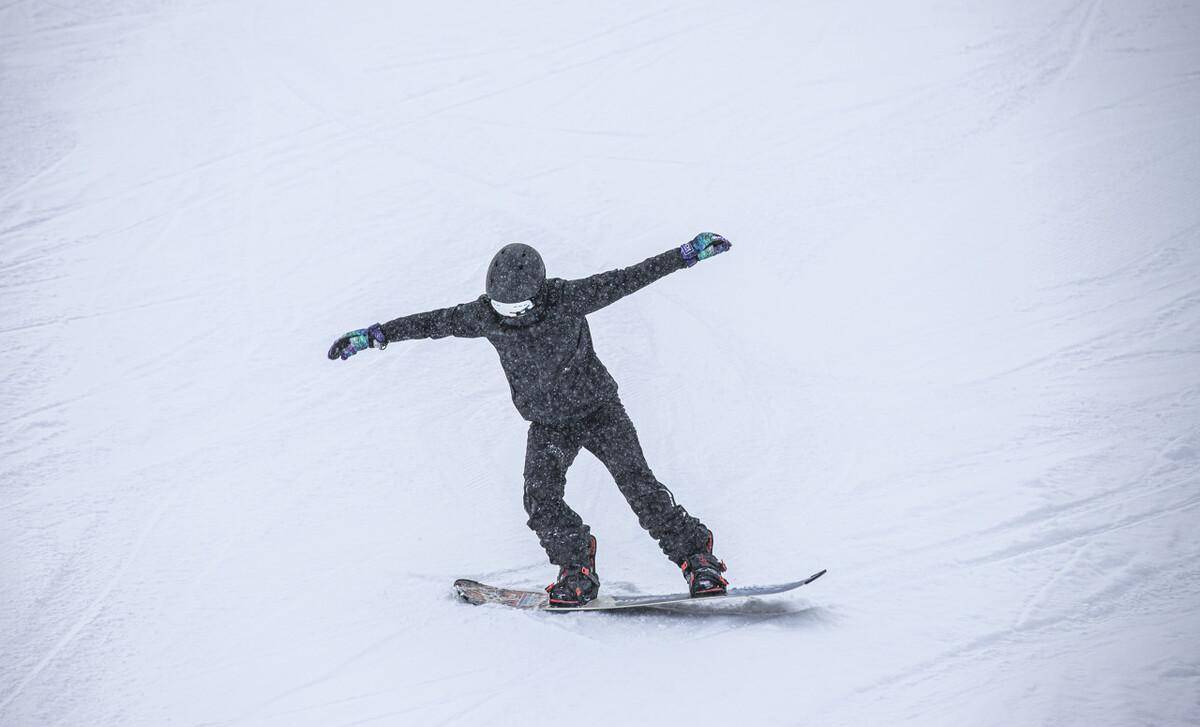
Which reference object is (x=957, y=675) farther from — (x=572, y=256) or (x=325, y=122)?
(x=325, y=122)

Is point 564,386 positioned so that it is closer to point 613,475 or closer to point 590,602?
point 613,475

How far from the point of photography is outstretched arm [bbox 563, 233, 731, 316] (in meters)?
4.10

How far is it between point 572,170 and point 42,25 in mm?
7050

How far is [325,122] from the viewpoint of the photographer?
354 inches

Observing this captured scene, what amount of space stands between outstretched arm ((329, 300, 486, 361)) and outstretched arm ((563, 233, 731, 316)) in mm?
519

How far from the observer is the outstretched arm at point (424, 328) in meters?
4.27

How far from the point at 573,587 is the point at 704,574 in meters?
0.71

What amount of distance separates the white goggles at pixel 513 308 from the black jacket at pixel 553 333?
0.04 metres

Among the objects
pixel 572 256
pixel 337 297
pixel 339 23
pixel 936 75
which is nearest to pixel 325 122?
pixel 339 23

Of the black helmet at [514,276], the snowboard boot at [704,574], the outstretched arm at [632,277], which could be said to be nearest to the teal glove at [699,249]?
the outstretched arm at [632,277]

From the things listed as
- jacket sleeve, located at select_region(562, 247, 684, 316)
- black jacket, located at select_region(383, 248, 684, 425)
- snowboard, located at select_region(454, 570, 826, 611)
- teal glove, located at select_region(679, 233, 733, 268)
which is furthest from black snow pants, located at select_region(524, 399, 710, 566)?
teal glove, located at select_region(679, 233, 733, 268)

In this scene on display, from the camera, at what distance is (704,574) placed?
421cm

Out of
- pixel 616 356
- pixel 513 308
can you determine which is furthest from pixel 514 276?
pixel 616 356

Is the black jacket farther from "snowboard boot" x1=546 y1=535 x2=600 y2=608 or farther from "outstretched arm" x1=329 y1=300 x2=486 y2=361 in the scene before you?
"snowboard boot" x1=546 y1=535 x2=600 y2=608
